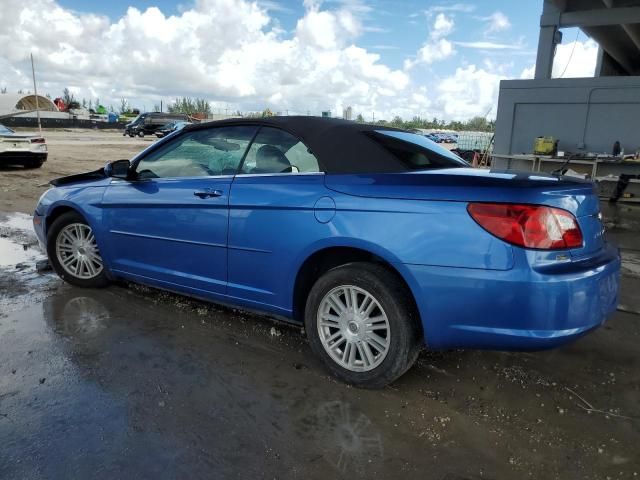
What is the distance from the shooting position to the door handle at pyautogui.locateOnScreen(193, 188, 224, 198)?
361cm

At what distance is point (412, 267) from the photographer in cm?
278

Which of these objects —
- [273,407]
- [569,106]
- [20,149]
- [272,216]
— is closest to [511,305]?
[273,407]

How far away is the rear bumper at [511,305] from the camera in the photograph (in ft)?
8.30

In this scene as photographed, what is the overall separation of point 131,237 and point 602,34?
2089 cm

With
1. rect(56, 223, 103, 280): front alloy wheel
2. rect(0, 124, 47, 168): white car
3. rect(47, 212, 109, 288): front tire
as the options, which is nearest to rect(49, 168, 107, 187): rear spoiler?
rect(47, 212, 109, 288): front tire

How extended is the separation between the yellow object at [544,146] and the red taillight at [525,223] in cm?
1153

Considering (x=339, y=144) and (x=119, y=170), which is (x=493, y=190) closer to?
(x=339, y=144)

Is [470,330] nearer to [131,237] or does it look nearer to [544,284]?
[544,284]

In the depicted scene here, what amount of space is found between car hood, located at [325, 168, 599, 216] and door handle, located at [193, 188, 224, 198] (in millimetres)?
896

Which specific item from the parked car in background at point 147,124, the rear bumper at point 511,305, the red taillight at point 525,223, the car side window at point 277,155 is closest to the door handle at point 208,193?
the car side window at point 277,155

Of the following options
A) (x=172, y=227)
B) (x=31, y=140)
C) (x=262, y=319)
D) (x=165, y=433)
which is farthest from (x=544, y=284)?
(x=31, y=140)

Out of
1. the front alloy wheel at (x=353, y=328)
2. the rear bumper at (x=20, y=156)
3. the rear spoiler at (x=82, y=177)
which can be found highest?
the rear spoiler at (x=82, y=177)

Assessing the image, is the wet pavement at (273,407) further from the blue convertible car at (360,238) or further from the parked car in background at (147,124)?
the parked car in background at (147,124)

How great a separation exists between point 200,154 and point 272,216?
109cm
